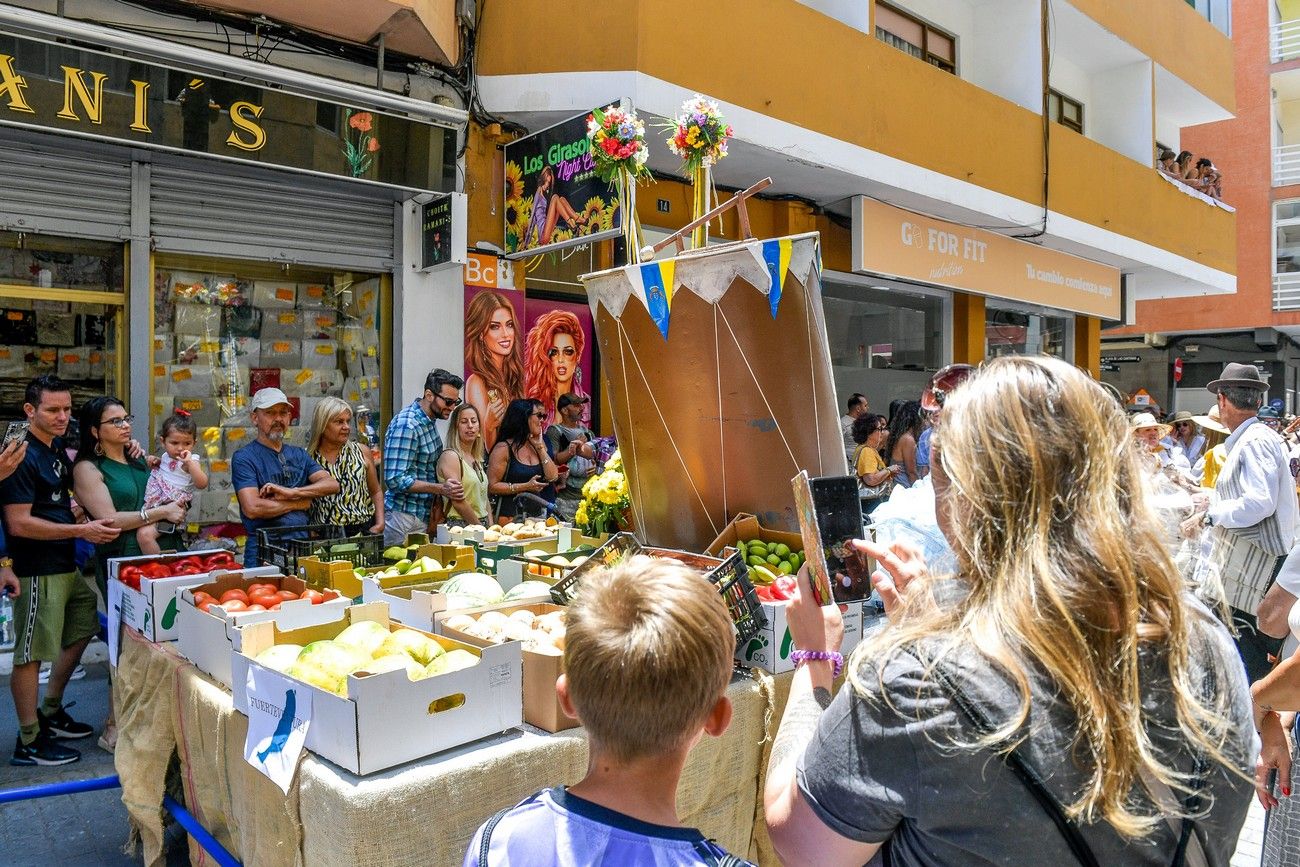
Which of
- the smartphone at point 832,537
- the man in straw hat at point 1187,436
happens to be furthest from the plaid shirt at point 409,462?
the man in straw hat at point 1187,436

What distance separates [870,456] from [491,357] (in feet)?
11.2

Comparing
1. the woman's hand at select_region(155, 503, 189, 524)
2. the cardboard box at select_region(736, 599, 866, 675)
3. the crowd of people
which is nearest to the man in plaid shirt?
the woman's hand at select_region(155, 503, 189, 524)

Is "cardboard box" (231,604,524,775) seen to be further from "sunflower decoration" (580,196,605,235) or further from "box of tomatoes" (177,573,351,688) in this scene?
"sunflower decoration" (580,196,605,235)

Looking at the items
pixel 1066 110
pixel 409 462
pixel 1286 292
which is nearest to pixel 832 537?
pixel 409 462

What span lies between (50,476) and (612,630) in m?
4.05

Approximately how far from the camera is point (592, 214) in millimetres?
6523

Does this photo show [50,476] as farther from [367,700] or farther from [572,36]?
[572,36]

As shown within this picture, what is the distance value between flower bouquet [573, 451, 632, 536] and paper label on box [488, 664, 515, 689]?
81.0 inches

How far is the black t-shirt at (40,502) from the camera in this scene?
4.26 meters

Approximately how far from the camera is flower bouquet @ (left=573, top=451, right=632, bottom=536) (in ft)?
14.5

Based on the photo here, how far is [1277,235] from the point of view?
71.9 feet

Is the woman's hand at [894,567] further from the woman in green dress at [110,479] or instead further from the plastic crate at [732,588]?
the woman in green dress at [110,479]

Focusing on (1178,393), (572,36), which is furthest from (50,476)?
(1178,393)

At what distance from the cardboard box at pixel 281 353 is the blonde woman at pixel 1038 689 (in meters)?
6.73
